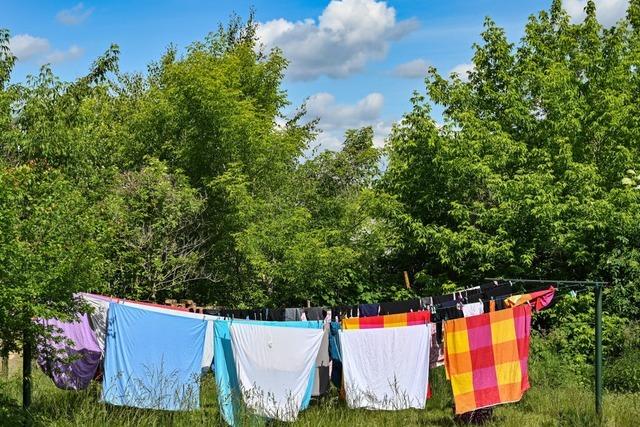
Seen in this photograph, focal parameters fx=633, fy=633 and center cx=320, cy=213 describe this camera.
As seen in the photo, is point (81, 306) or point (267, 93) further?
point (267, 93)

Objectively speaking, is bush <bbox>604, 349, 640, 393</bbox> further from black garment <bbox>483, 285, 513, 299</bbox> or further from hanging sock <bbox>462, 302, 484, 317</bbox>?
hanging sock <bbox>462, 302, 484, 317</bbox>

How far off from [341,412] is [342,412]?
4cm

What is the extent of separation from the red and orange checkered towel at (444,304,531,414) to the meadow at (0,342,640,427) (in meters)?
0.48

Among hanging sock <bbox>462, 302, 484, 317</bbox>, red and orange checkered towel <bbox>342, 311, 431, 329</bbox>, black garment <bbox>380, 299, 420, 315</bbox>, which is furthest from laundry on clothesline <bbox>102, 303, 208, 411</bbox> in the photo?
hanging sock <bbox>462, 302, 484, 317</bbox>

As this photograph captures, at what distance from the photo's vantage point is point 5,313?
17.7ft

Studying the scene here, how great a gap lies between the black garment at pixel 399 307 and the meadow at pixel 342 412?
1214 millimetres

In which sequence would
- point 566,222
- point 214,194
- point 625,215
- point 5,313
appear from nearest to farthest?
point 5,313 → point 625,215 → point 566,222 → point 214,194

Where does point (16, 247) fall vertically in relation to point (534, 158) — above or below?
below

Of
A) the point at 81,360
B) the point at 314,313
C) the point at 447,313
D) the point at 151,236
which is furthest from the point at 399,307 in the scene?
the point at 151,236

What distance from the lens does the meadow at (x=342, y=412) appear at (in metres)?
6.11

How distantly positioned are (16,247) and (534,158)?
923 centimetres

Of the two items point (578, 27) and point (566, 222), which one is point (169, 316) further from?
point (578, 27)

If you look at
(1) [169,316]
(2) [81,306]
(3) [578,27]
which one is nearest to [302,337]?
(1) [169,316]

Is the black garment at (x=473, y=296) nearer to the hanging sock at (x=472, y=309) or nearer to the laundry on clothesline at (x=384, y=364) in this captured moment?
the hanging sock at (x=472, y=309)
